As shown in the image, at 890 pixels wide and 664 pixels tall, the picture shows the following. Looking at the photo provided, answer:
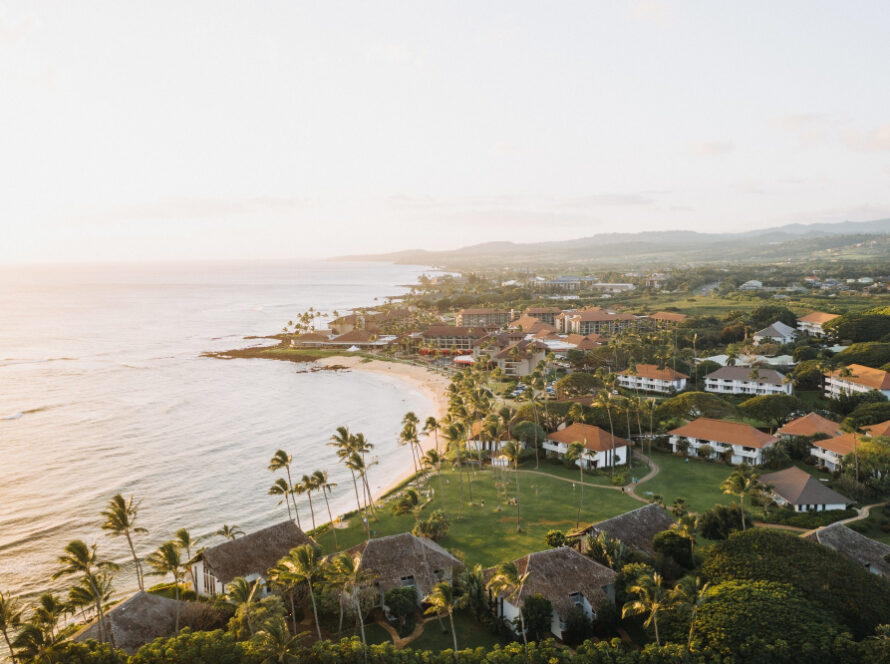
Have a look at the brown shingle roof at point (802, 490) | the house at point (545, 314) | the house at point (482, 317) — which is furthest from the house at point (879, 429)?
the house at point (545, 314)

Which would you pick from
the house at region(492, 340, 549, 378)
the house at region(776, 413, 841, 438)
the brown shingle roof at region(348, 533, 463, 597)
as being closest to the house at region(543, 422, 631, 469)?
the house at region(776, 413, 841, 438)

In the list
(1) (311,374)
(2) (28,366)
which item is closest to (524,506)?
(1) (311,374)

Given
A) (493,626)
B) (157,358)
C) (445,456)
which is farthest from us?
(157,358)

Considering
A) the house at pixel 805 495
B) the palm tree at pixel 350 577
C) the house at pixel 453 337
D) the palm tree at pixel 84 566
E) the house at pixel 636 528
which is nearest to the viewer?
the palm tree at pixel 84 566

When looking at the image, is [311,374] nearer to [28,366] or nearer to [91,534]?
[28,366]

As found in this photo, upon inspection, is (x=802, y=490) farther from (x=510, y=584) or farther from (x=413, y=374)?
(x=413, y=374)

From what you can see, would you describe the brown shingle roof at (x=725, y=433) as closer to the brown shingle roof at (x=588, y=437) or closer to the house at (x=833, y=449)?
the house at (x=833, y=449)

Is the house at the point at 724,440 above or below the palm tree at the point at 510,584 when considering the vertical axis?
below
